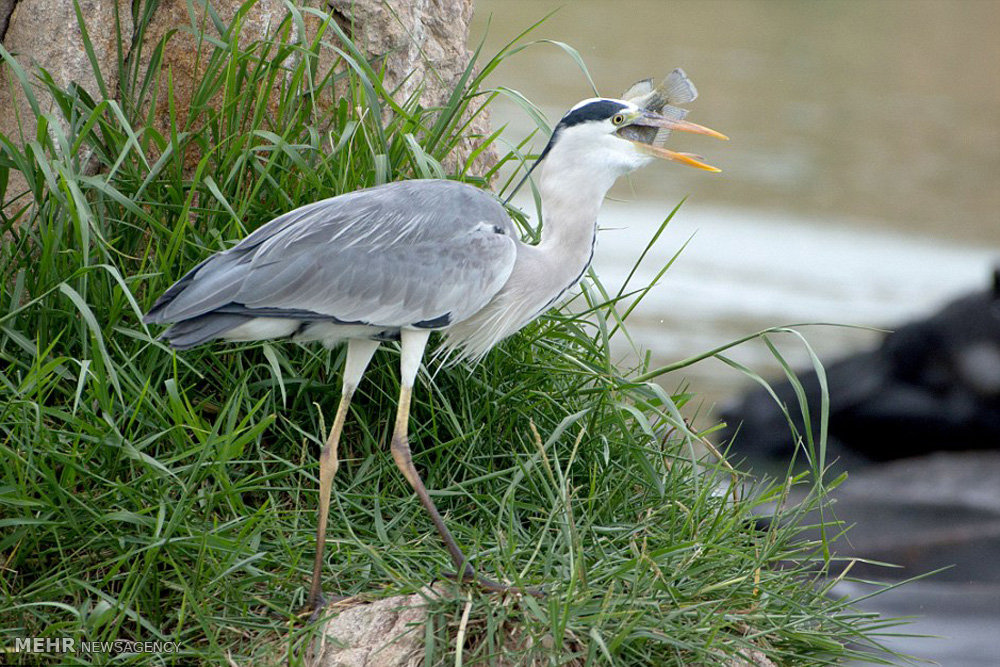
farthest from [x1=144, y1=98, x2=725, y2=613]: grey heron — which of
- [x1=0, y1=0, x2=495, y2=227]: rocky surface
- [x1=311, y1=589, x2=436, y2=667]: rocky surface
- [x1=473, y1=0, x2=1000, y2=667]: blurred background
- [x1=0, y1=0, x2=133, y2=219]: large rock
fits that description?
[x1=0, y1=0, x2=133, y2=219]: large rock

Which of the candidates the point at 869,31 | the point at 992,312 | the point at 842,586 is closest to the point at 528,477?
the point at 842,586

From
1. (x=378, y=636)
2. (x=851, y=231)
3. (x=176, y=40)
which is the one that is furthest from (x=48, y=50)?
(x=851, y=231)

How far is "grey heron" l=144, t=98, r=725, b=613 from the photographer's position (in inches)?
135

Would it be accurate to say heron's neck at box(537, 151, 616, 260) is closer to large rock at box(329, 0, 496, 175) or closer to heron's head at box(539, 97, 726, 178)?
heron's head at box(539, 97, 726, 178)

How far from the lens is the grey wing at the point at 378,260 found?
3.47 metres

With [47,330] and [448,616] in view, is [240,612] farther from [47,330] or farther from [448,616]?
[47,330]

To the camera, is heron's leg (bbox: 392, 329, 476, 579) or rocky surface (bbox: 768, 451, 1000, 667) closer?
heron's leg (bbox: 392, 329, 476, 579)

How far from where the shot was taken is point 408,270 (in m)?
3.61

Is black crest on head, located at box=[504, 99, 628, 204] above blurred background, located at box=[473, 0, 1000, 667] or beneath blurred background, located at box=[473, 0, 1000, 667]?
above

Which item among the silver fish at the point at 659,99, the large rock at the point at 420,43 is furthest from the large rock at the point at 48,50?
the silver fish at the point at 659,99

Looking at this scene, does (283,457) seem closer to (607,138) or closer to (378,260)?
(378,260)

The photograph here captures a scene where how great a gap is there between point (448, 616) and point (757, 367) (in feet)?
25.9

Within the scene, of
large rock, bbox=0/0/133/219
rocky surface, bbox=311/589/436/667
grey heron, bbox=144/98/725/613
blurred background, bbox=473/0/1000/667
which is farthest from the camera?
blurred background, bbox=473/0/1000/667

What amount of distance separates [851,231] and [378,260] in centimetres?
1147
